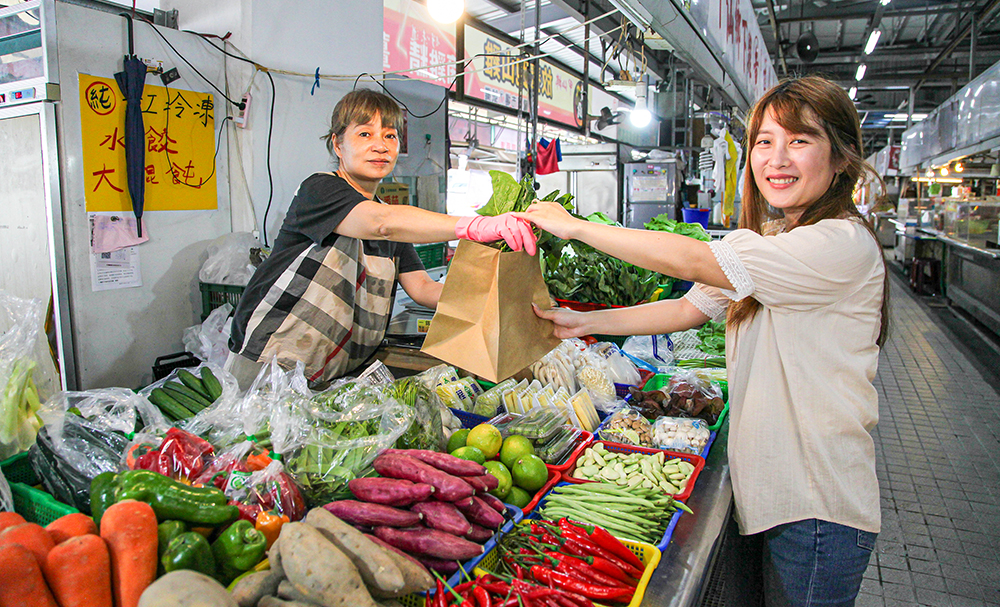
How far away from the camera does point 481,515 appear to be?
1600 millimetres

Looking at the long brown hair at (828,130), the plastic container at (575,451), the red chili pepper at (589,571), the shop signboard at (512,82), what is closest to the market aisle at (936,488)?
the long brown hair at (828,130)

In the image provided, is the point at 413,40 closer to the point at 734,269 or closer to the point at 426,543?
the point at 734,269

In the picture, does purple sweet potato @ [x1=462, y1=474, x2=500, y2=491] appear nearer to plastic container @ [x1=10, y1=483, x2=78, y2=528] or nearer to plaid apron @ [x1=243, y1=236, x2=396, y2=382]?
plastic container @ [x1=10, y1=483, x2=78, y2=528]

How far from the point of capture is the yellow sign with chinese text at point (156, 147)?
11.6 feet

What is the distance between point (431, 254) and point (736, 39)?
132 inches

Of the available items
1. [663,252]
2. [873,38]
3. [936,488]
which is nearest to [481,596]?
[663,252]

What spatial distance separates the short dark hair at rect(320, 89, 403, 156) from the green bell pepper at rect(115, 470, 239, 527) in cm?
160

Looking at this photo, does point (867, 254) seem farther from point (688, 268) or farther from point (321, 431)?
point (321, 431)

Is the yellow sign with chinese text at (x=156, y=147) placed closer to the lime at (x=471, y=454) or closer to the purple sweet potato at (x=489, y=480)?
the lime at (x=471, y=454)

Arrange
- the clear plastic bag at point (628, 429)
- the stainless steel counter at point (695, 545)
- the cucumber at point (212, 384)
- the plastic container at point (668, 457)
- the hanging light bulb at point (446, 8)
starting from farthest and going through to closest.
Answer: the hanging light bulb at point (446, 8) < the clear plastic bag at point (628, 429) < the cucumber at point (212, 384) < the plastic container at point (668, 457) < the stainless steel counter at point (695, 545)

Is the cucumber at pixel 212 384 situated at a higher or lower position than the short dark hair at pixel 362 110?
lower

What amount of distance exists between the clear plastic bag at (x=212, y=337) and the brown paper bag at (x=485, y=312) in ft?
7.81

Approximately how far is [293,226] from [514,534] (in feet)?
5.04

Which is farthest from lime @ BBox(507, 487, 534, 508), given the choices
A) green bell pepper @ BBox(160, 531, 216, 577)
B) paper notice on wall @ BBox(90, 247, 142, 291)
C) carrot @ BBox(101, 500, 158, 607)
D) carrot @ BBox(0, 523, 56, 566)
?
paper notice on wall @ BBox(90, 247, 142, 291)
